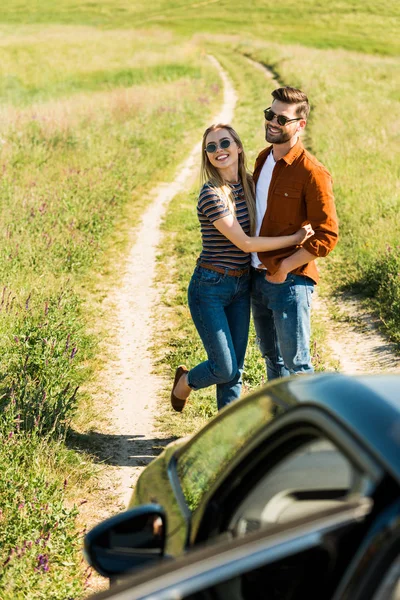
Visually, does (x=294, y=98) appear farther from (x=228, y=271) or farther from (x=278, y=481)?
(x=278, y=481)

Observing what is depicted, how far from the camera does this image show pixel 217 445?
2730 millimetres

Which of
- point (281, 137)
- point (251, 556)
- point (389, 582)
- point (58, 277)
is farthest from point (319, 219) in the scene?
point (58, 277)

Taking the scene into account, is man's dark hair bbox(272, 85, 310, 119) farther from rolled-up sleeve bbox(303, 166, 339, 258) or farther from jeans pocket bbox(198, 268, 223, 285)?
jeans pocket bbox(198, 268, 223, 285)

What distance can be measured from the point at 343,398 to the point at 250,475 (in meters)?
0.40

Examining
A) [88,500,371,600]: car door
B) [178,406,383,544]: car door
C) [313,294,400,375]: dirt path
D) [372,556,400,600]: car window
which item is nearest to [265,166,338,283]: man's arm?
[178,406,383,544]: car door

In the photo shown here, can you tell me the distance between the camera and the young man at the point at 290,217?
423 centimetres

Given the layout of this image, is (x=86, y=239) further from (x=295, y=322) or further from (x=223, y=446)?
(x=223, y=446)

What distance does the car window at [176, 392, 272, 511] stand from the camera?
8.28 feet

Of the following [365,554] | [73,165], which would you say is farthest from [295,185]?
[73,165]

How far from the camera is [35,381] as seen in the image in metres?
5.55

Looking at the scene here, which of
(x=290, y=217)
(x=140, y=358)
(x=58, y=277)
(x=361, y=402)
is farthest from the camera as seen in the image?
(x=58, y=277)

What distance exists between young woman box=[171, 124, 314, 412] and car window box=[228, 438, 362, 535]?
2124 millimetres

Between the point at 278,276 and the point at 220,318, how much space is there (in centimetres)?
45

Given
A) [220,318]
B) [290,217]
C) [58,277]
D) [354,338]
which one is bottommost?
[354,338]
